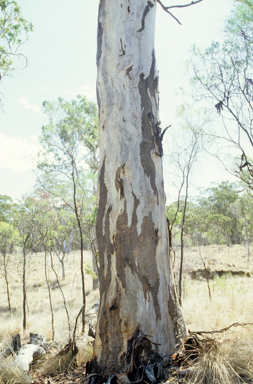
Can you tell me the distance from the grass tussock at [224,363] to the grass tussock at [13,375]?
4.00 ft

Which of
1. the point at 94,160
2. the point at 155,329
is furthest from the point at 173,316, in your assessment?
the point at 94,160

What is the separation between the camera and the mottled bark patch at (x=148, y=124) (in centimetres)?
204

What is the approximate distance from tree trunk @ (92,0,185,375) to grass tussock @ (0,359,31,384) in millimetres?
616

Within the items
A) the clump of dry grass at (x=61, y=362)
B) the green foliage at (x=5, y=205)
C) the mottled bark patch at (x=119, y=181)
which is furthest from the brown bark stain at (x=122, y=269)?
the green foliage at (x=5, y=205)

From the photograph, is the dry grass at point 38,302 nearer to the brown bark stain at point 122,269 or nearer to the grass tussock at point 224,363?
the brown bark stain at point 122,269

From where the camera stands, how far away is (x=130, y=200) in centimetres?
195

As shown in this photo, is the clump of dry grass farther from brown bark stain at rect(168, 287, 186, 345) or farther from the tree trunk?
brown bark stain at rect(168, 287, 186, 345)

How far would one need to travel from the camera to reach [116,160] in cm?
204

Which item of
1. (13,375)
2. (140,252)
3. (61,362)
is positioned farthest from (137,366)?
(13,375)

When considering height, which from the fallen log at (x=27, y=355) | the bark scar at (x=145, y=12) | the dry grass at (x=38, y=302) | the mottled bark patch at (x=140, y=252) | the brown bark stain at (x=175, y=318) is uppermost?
the bark scar at (x=145, y=12)

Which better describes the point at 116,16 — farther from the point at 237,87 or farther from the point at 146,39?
the point at 237,87

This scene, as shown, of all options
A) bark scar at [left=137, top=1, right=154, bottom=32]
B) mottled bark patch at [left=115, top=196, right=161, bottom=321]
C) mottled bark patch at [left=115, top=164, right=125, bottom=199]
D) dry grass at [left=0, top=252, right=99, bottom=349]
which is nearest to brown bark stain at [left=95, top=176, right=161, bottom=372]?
mottled bark patch at [left=115, top=196, right=161, bottom=321]

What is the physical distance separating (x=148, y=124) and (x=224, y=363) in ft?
5.56

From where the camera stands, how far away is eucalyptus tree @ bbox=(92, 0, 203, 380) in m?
1.79
